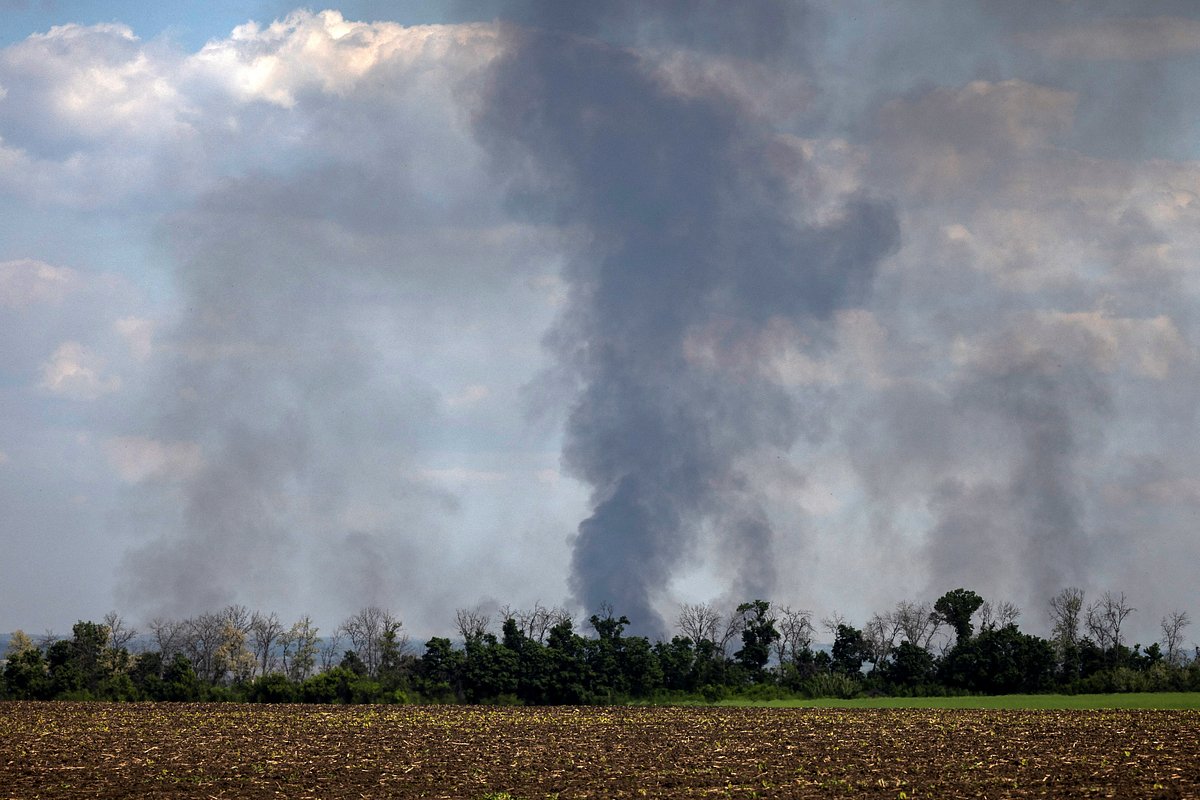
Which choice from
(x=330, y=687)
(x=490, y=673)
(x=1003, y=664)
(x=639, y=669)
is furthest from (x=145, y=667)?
(x=1003, y=664)

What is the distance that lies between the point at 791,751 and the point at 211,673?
8831 cm

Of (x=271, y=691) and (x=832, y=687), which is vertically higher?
(x=271, y=691)

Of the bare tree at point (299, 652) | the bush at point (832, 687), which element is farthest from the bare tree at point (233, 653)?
the bush at point (832, 687)

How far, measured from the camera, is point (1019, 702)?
78.5 metres

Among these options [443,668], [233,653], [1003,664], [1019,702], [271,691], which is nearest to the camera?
[271,691]

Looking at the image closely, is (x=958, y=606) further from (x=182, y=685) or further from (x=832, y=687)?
(x=182, y=685)

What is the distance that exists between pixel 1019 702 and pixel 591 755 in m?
46.9

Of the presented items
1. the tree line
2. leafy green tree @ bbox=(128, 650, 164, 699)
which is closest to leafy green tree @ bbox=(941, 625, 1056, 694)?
the tree line

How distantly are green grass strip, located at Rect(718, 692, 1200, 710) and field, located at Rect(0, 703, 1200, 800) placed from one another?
9.66m

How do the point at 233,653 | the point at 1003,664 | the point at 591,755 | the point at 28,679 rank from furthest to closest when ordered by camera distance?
the point at 233,653 < the point at 1003,664 < the point at 28,679 < the point at 591,755

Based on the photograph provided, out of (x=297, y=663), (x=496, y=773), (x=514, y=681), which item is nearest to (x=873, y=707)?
(x=514, y=681)

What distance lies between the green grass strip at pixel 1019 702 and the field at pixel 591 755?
380 inches

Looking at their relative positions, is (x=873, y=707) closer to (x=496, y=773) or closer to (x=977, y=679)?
(x=977, y=679)

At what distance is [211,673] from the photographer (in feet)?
381
